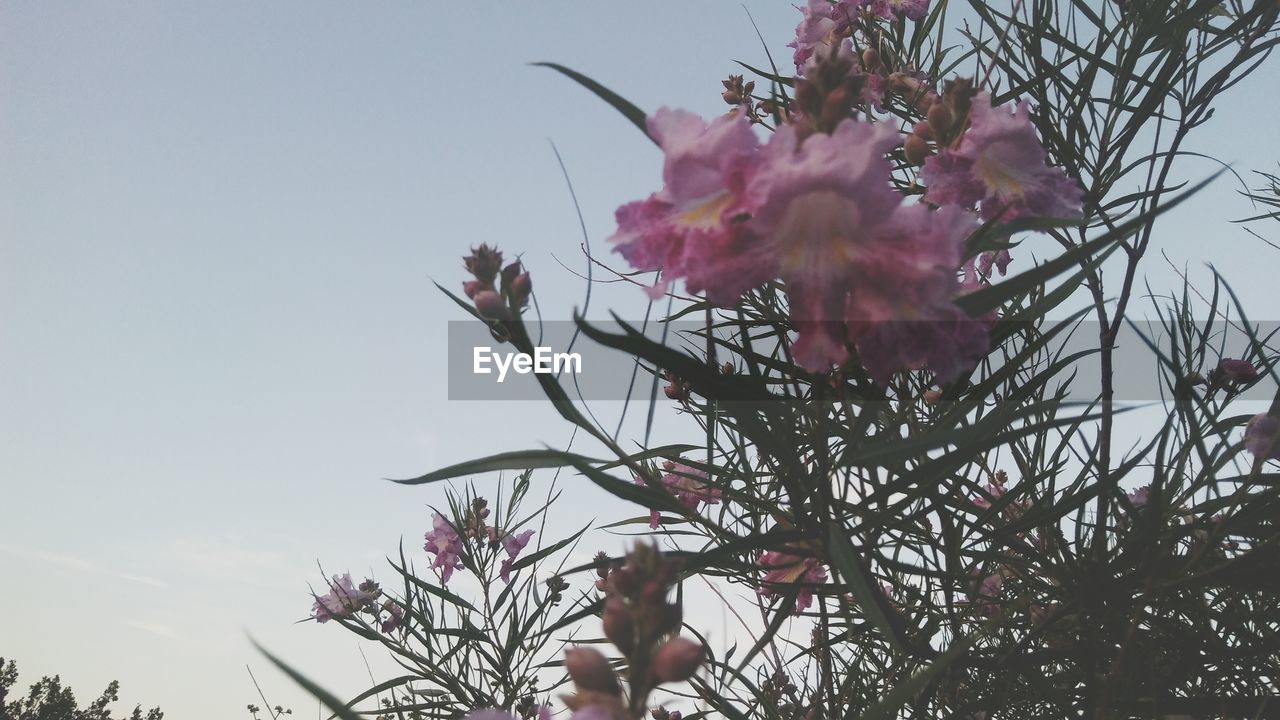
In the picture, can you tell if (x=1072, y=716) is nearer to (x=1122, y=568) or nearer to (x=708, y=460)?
(x=1122, y=568)

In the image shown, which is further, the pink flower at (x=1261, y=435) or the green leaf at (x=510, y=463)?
the pink flower at (x=1261, y=435)

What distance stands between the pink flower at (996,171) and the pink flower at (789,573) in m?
0.42

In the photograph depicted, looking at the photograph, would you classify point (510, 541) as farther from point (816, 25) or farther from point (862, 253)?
point (862, 253)

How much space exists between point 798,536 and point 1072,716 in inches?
20.6

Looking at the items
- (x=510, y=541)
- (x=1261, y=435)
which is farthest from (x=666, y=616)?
(x=510, y=541)

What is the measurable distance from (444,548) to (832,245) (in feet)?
7.41

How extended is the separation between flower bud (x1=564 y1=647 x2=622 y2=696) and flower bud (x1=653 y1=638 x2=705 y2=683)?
0.04 m

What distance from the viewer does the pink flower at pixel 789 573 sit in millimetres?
920

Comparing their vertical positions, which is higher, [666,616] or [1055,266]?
[1055,266]

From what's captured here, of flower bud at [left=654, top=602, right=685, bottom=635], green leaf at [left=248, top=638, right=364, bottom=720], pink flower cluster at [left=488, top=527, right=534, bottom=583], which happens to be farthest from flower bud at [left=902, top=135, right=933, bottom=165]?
pink flower cluster at [left=488, top=527, right=534, bottom=583]

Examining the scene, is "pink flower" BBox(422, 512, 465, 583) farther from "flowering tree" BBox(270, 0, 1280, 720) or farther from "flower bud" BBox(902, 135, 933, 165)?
"flower bud" BBox(902, 135, 933, 165)

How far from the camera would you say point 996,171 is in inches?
29.5

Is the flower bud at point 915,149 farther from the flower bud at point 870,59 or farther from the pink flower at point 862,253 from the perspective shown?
the flower bud at point 870,59

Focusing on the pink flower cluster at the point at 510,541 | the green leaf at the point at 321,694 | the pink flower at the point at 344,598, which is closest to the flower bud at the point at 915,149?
the green leaf at the point at 321,694
